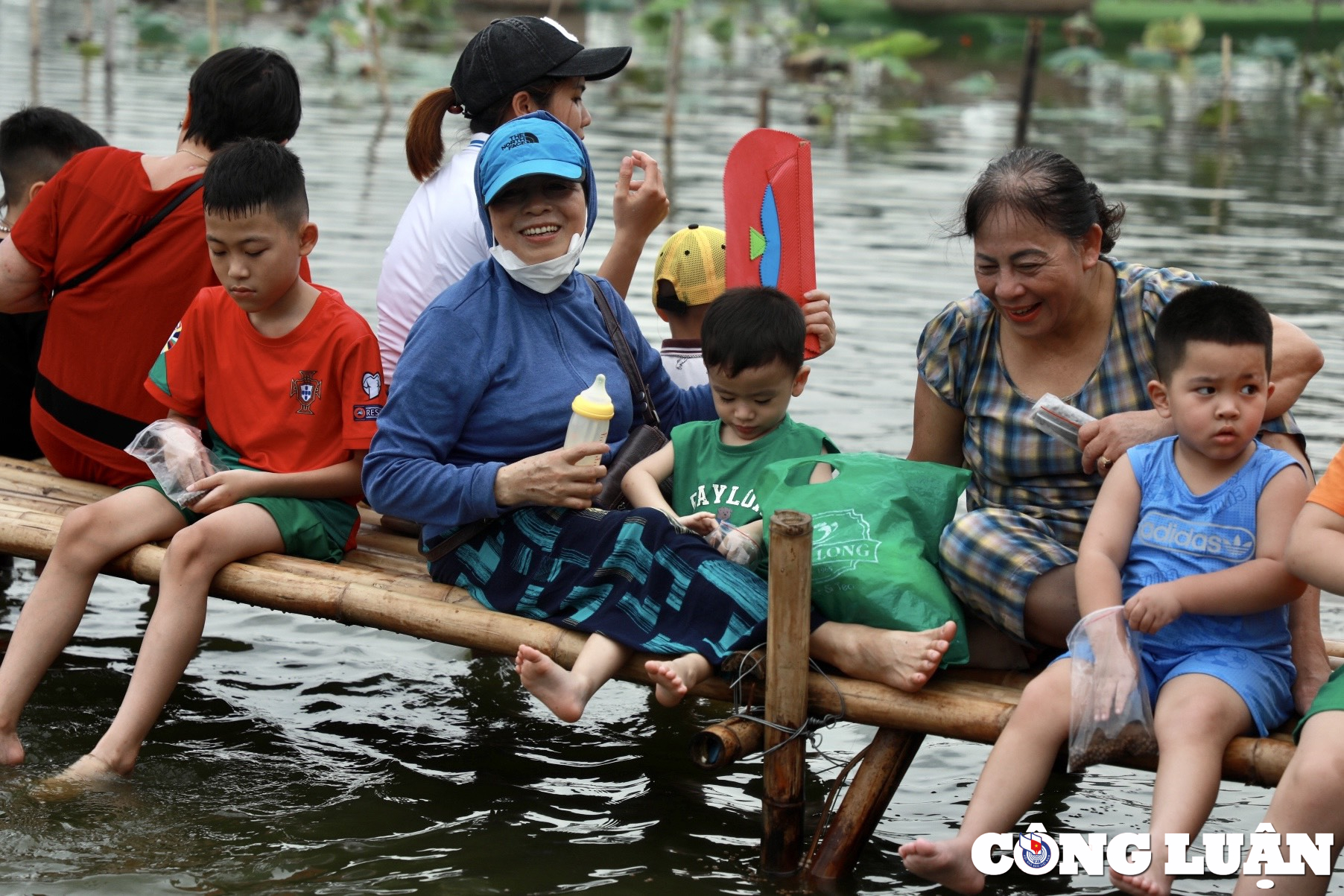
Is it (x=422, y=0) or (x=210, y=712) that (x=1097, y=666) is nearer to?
(x=210, y=712)

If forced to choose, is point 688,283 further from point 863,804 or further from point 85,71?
point 85,71

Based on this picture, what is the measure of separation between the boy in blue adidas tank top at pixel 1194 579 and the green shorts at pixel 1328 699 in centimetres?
11

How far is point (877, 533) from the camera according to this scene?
3.61 m

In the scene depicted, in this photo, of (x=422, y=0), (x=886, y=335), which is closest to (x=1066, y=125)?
(x=886, y=335)

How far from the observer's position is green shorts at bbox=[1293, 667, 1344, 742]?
304cm

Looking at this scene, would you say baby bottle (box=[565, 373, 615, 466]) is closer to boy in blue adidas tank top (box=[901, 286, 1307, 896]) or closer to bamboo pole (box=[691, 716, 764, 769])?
bamboo pole (box=[691, 716, 764, 769])

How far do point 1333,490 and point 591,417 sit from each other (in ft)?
5.27

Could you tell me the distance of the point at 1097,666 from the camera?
10.4 feet

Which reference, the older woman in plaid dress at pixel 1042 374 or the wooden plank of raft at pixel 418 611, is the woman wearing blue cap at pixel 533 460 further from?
the older woman in plaid dress at pixel 1042 374

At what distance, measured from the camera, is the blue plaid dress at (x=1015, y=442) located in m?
3.53

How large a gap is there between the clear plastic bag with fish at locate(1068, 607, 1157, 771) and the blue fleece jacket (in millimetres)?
1402

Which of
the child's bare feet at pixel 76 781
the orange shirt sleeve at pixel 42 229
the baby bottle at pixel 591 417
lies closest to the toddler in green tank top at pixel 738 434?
the baby bottle at pixel 591 417

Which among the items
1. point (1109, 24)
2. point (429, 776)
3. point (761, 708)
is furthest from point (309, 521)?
point (1109, 24)

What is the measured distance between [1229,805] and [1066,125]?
58.1 ft
